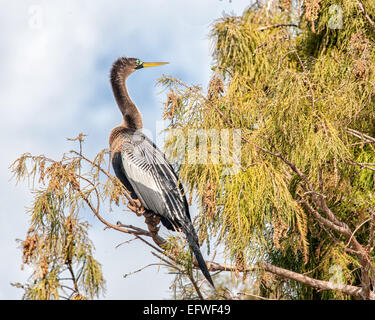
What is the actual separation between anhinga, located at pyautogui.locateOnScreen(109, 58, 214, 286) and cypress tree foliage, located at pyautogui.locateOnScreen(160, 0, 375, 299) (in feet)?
1.15

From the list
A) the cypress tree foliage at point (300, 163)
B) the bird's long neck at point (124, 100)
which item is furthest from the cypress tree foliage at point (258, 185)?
the bird's long neck at point (124, 100)

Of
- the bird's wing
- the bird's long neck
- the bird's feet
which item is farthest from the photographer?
the bird's long neck

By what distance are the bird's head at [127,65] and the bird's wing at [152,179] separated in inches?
27.9

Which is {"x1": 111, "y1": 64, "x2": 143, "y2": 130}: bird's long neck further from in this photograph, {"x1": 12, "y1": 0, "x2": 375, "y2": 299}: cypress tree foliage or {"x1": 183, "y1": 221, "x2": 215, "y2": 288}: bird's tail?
{"x1": 183, "y1": 221, "x2": 215, "y2": 288}: bird's tail

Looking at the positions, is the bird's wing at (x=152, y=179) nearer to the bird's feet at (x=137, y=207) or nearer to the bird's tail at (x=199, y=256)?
the bird's feet at (x=137, y=207)

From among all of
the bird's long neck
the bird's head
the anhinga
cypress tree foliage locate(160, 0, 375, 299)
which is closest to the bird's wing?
the anhinga

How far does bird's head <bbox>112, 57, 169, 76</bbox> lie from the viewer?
443 centimetres

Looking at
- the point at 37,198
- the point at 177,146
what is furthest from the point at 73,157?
the point at 177,146

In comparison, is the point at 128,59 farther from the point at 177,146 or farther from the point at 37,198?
the point at 37,198

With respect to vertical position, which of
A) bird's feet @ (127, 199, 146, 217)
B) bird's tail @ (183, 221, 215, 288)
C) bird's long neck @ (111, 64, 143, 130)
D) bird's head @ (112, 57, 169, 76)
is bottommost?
bird's tail @ (183, 221, 215, 288)

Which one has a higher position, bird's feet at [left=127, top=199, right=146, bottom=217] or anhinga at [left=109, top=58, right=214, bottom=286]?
anhinga at [left=109, top=58, right=214, bottom=286]

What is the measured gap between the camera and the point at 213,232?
263 centimetres

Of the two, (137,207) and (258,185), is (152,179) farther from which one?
(258,185)
